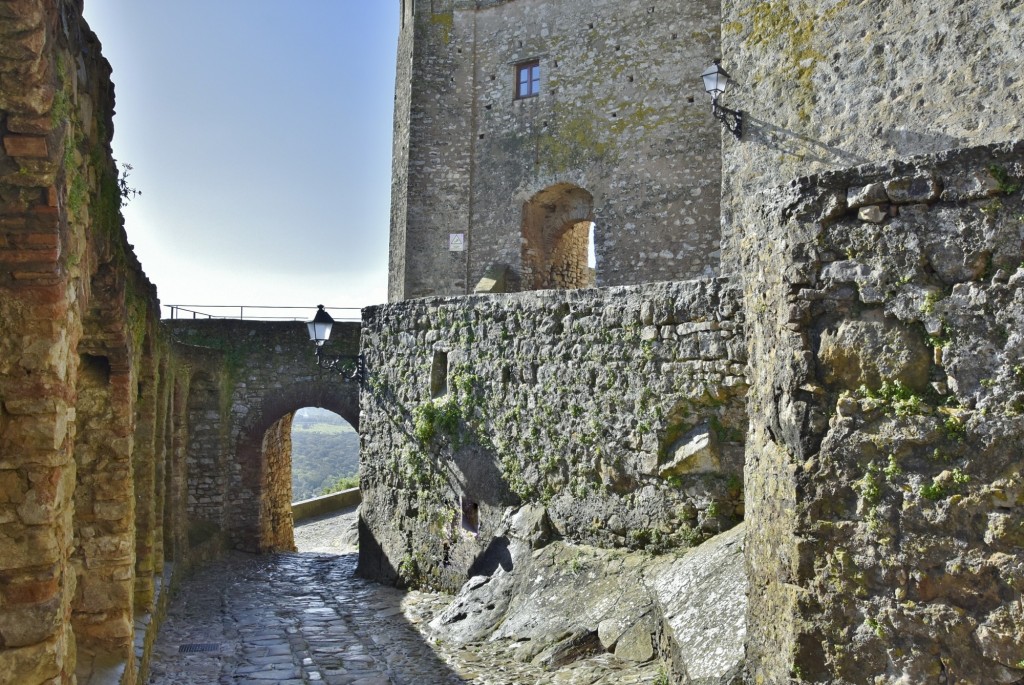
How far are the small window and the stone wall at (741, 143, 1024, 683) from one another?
46.0 ft

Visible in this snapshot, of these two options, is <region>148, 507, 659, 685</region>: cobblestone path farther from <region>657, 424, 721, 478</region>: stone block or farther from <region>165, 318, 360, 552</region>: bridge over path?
<region>165, 318, 360, 552</region>: bridge over path

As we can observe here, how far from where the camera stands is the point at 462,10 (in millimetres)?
17969

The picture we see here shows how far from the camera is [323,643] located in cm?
882

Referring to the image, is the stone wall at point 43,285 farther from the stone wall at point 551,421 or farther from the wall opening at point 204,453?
the wall opening at point 204,453

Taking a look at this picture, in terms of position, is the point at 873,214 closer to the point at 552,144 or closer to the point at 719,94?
the point at 719,94

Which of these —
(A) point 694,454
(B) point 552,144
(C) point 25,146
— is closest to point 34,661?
(C) point 25,146

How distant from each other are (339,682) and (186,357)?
7974 millimetres

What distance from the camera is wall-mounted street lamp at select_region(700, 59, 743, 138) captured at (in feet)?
36.0

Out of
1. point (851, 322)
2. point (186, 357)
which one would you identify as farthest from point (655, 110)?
point (851, 322)

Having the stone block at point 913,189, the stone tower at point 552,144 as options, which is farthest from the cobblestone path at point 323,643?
the stone tower at point 552,144

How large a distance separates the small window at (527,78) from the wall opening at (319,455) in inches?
1408

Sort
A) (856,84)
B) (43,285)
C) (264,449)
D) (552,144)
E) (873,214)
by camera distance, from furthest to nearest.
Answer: (552,144)
(264,449)
(856,84)
(873,214)
(43,285)

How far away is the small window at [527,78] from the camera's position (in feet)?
56.7

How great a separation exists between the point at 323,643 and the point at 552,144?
34.5ft
